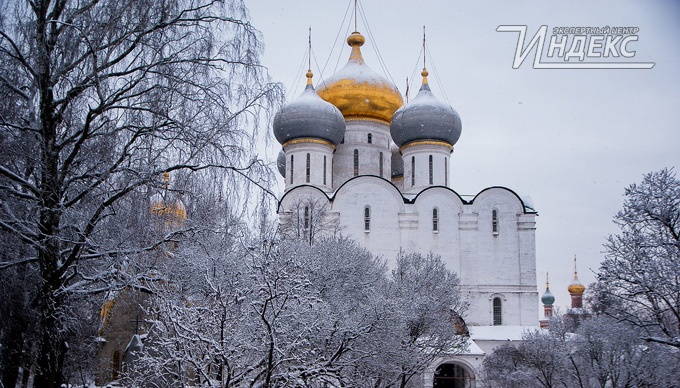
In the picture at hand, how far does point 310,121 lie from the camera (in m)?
30.9

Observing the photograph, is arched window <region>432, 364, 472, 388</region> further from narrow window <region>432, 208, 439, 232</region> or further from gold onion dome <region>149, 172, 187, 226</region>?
gold onion dome <region>149, 172, 187, 226</region>

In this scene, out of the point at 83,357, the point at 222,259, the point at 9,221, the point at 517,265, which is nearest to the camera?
the point at 9,221

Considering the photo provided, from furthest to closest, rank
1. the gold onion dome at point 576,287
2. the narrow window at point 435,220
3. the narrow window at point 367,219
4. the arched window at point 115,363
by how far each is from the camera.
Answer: the gold onion dome at point 576,287
the narrow window at point 435,220
the narrow window at point 367,219
the arched window at point 115,363

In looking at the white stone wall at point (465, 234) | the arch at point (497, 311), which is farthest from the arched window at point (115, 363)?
the arch at point (497, 311)

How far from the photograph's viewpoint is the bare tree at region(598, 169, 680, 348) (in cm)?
1133

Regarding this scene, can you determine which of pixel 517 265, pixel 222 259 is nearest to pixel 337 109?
pixel 517 265

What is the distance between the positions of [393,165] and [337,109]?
5.78 m

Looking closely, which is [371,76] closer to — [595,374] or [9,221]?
[595,374]

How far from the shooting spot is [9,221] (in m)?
7.57

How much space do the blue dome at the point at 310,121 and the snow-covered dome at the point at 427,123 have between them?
2.69m

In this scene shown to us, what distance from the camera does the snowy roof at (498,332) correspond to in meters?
27.6

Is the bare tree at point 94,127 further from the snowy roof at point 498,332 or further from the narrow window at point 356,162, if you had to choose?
the narrow window at point 356,162

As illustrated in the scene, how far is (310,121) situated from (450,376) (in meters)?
11.8

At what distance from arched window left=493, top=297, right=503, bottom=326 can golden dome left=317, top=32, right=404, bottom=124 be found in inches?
405
